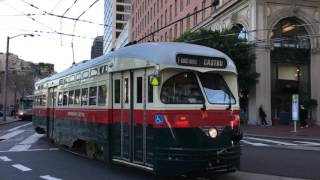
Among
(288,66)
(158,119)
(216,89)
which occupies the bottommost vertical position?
(158,119)

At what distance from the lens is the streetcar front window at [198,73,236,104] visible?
1109 centimetres

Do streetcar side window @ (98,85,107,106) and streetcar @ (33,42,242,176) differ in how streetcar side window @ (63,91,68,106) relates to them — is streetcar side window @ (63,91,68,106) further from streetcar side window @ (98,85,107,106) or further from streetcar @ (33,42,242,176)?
streetcar @ (33,42,242,176)

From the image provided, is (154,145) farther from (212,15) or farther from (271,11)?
(212,15)

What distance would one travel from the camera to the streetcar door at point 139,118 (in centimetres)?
1127

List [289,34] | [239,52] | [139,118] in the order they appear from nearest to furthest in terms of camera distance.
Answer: [139,118]
[239,52]
[289,34]

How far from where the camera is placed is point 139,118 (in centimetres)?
1144

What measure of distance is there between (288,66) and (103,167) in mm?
29758

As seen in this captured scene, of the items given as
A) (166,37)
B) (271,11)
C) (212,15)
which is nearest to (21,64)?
(166,37)

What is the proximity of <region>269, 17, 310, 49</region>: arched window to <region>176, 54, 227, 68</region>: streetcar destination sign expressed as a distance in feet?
94.4

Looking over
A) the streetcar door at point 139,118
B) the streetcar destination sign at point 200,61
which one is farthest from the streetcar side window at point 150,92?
the streetcar destination sign at point 200,61

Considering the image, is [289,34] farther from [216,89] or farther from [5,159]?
[216,89]

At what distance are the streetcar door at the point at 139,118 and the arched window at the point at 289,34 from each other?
95.8ft

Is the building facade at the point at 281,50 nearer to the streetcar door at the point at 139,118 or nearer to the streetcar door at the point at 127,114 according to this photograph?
the streetcar door at the point at 127,114

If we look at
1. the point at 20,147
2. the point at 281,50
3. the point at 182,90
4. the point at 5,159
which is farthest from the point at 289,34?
the point at 182,90
